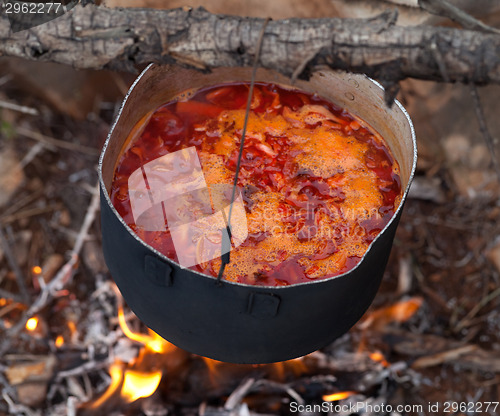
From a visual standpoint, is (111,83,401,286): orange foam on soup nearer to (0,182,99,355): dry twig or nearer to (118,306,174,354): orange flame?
(118,306,174,354): orange flame

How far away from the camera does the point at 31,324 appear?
2789 millimetres

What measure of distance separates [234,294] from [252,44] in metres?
0.67

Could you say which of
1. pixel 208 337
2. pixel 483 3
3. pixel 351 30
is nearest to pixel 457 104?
pixel 483 3

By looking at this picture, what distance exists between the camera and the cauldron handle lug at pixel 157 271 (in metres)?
1.44

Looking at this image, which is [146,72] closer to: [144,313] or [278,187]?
[278,187]

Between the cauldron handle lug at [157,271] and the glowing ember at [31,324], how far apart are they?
157 centimetres

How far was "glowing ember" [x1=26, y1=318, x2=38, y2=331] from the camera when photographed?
9.15 ft

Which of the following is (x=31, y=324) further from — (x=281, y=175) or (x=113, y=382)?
(x=281, y=175)

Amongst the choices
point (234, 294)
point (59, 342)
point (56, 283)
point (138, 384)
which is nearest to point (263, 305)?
point (234, 294)

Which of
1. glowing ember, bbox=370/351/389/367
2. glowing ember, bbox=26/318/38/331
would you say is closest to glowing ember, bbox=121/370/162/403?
glowing ember, bbox=26/318/38/331

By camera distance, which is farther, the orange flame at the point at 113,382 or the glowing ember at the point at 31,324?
the glowing ember at the point at 31,324

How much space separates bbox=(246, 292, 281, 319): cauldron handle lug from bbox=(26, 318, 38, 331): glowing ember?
1.75m

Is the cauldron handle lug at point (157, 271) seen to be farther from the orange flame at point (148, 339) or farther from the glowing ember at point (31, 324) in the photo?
the glowing ember at point (31, 324)

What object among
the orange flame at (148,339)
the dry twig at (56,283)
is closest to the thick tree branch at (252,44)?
the orange flame at (148,339)
